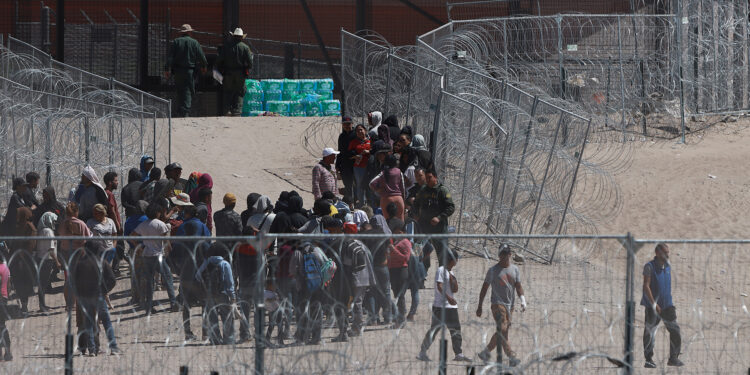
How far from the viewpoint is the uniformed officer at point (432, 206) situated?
39.3 feet

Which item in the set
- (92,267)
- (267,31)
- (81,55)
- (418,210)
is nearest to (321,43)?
(267,31)

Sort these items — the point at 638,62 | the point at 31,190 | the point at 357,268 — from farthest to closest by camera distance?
the point at 638,62, the point at 31,190, the point at 357,268

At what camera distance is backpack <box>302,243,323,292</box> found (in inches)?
348

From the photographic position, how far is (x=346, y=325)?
8.43 metres

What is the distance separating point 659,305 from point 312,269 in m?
2.76

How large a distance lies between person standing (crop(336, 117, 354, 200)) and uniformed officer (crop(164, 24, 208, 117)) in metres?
6.01

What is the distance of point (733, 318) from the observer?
8688 millimetres

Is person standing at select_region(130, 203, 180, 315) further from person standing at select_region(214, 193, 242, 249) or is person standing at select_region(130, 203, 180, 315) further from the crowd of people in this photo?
person standing at select_region(214, 193, 242, 249)

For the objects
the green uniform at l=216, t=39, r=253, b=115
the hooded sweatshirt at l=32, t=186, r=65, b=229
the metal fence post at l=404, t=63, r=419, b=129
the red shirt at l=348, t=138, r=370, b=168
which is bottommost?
the hooded sweatshirt at l=32, t=186, r=65, b=229

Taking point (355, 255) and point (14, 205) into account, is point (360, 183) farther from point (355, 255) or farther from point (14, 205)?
point (355, 255)

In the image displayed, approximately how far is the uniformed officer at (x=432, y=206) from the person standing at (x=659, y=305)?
3.33 m

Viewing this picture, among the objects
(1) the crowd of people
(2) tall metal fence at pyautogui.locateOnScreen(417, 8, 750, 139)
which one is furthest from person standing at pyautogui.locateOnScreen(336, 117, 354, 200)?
(2) tall metal fence at pyautogui.locateOnScreen(417, 8, 750, 139)

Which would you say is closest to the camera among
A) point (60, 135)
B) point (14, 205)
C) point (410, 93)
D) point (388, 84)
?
point (14, 205)

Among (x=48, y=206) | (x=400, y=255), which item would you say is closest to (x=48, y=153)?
(x=48, y=206)
